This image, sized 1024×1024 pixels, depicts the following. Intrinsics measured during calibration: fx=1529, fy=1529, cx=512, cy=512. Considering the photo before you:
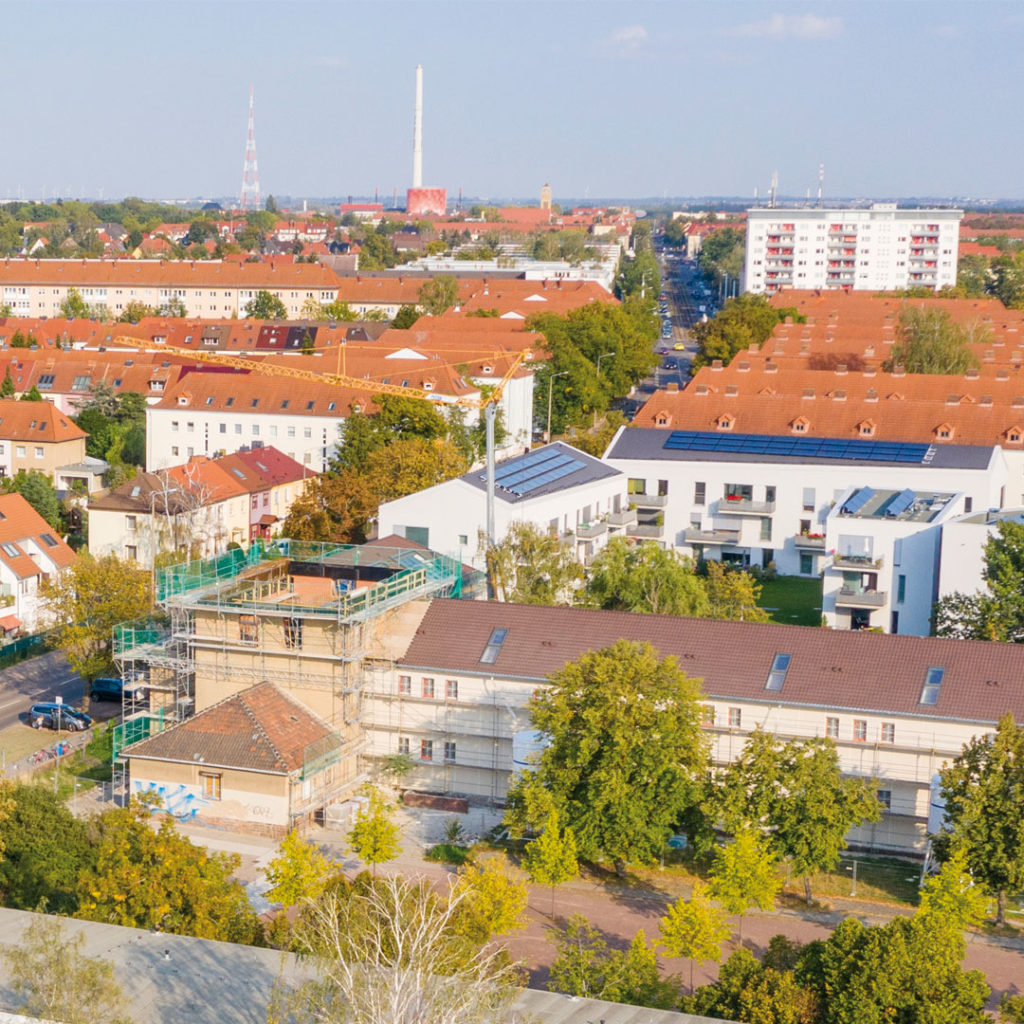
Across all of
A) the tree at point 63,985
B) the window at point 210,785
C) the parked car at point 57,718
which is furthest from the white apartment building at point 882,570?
the tree at point 63,985

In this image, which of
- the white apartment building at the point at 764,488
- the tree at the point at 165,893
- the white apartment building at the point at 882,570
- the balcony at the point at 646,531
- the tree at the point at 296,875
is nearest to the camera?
the tree at the point at 165,893

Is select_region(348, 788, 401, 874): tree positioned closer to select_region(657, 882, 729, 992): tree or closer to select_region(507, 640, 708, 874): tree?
select_region(507, 640, 708, 874): tree

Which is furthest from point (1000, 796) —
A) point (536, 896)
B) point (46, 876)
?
point (46, 876)

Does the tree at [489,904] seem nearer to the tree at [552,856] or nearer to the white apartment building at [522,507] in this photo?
the tree at [552,856]

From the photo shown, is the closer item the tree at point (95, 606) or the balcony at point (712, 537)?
the tree at point (95, 606)

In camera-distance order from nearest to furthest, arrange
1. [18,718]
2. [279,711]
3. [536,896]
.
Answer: [536,896]
[279,711]
[18,718]

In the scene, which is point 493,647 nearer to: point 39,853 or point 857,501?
point 39,853

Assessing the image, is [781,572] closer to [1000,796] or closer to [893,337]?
[1000,796]

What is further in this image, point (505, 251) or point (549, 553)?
point (505, 251)
